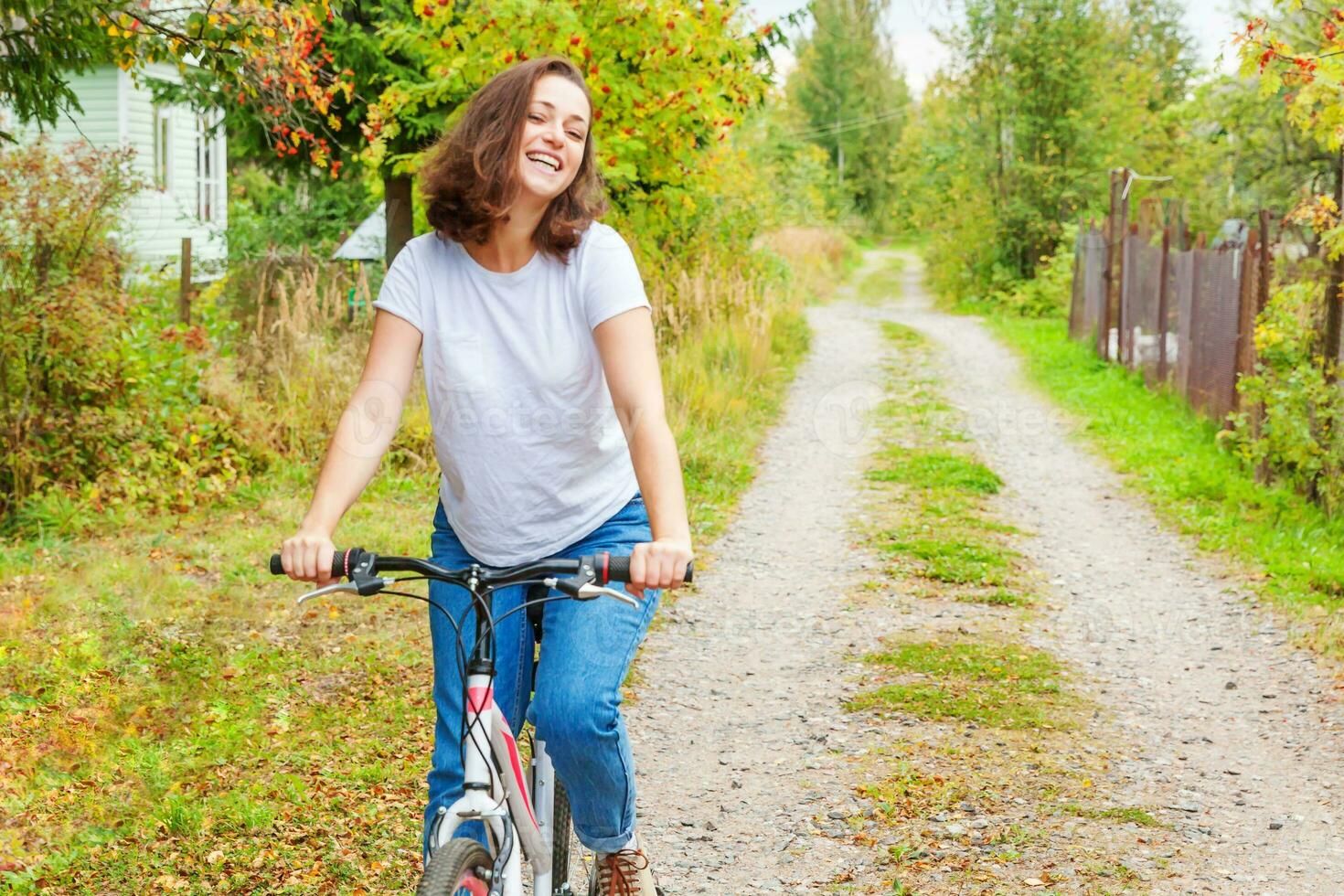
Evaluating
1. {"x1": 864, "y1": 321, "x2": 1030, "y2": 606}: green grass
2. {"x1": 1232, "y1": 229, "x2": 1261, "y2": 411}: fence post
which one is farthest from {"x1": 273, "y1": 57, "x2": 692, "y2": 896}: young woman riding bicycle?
{"x1": 1232, "y1": 229, "x2": 1261, "y2": 411}: fence post

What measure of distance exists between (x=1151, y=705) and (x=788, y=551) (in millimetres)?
2846

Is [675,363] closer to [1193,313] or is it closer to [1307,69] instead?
[1193,313]

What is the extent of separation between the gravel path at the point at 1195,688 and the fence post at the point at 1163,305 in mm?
3316

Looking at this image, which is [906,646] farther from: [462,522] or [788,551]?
[462,522]

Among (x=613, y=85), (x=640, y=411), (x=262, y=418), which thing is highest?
(x=613, y=85)

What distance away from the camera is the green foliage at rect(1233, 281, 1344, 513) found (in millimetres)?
7965

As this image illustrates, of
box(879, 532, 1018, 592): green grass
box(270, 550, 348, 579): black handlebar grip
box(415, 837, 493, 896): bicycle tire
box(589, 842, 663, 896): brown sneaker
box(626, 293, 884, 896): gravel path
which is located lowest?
box(626, 293, 884, 896): gravel path

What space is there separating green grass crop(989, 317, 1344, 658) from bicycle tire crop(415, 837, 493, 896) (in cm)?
487

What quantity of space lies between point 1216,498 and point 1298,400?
3.32 ft

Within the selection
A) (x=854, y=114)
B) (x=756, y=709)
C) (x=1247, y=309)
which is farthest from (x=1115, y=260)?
(x=854, y=114)

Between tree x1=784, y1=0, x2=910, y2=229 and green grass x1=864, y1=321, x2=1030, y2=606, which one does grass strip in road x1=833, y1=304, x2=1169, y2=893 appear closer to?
green grass x1=864, y1=321, x2=1030, y2=606

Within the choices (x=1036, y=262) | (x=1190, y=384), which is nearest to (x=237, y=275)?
(x=1190, y=384)

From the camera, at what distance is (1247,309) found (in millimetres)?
9945

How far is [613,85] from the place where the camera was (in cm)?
862
